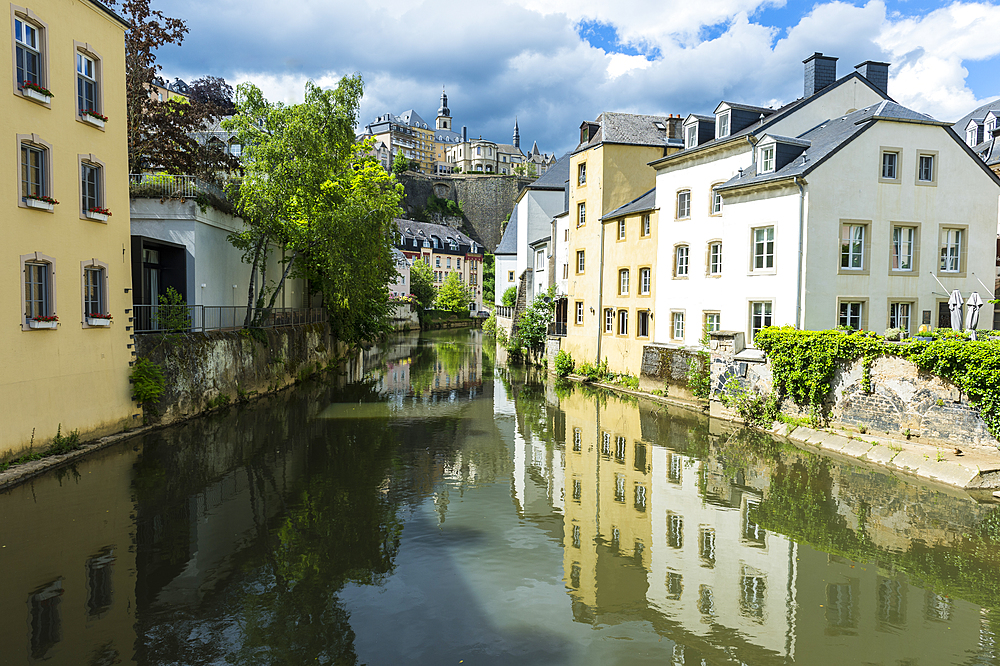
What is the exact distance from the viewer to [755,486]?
14.8 metres

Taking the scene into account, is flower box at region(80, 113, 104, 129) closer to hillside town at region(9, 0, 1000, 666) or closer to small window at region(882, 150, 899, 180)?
hillside town at region(9, 0, 1000, 666)

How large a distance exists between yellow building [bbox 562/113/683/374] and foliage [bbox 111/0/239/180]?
17.8 meters

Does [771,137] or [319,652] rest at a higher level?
[771,137]

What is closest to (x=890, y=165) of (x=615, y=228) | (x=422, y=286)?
(x=615, y=228)

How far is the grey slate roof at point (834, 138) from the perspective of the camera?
21422 mm

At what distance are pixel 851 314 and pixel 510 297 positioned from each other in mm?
40989

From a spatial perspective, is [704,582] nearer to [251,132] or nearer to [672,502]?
[672,502]

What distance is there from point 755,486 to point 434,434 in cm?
945

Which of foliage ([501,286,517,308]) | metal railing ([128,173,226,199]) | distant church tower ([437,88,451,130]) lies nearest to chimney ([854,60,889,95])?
metal railing ([128,173,226,199])

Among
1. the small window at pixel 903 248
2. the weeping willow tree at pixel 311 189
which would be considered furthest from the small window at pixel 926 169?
the weeping willow tree at pixel 311 189

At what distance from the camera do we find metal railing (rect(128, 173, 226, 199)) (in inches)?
911

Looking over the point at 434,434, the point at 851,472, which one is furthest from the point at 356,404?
the point at 851,472

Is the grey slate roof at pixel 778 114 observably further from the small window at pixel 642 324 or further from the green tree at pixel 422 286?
the green tree at pixel 422 286

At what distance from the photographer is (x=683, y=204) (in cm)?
2786
